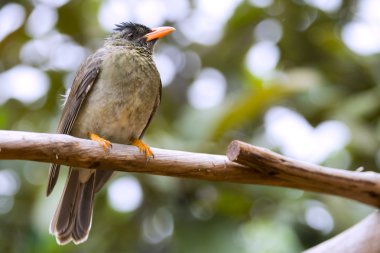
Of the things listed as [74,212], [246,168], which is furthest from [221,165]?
[74,212]

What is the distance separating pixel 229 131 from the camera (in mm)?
5293

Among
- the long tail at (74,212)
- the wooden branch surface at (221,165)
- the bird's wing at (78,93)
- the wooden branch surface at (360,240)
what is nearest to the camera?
the wooden branch surface at (221,165)

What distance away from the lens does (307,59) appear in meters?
6.23

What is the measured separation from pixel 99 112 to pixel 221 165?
120cm

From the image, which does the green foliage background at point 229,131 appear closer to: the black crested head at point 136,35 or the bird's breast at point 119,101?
the bird's breast at point 119,101

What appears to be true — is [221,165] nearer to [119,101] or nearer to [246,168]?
[246,168]

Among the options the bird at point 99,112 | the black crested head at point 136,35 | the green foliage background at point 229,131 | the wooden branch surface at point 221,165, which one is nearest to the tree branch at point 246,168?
the wooden branch surface at point 221,165

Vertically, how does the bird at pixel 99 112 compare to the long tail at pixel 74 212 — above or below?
above

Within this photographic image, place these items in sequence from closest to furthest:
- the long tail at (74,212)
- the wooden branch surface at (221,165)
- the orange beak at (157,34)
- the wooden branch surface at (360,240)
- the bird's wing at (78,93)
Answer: the wooden branch surface at (221,165) → the wooden branch surface at (360,240) → the long tail at (74,212) → the bird's wing at (78,93) → the orange beak at (157,34)

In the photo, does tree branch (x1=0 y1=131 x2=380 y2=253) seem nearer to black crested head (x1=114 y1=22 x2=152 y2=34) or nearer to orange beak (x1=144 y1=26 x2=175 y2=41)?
orange beak (x1=144 y1=26 x2=175 y2=41)

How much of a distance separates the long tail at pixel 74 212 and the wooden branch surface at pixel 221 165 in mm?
973

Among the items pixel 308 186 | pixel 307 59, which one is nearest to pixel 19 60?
A: pixel 307 59

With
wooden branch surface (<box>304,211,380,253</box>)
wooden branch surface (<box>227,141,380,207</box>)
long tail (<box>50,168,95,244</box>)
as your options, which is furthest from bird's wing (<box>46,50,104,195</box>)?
wooden branch surface (<box>304,211,380,253</box>)

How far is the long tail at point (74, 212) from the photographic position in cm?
413
